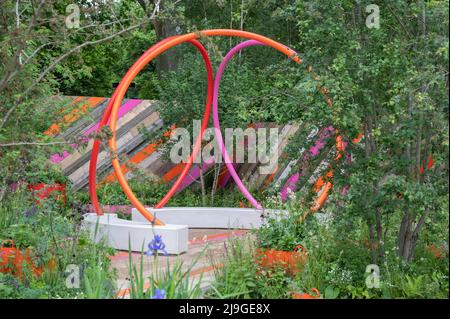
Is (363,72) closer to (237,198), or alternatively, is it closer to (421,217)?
(421,217)

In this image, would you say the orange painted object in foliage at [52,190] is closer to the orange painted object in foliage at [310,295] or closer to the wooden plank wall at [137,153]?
the wooden plank wall at [137,153]

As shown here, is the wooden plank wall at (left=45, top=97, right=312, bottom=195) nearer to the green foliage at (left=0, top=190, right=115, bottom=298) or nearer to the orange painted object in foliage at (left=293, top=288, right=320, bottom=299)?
the green foliage at (left=0, top=190, right=115, bottom=298)

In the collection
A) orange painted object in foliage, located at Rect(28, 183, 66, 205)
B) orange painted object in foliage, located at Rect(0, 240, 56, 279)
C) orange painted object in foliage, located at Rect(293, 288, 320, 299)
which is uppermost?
orange painted object in foliage, located at Rect(28, 183, 66, 205)

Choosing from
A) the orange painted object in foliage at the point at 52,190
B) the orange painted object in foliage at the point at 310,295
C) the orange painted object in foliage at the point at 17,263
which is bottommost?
the orange painted object in foliage at the point at 310,295

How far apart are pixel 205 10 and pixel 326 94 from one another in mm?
9826

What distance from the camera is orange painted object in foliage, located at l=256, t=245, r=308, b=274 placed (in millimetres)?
5836

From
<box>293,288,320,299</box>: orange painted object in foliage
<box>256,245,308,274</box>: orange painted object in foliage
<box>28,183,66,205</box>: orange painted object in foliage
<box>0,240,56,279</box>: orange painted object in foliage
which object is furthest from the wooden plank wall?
<box>293,288,320,299</box>: orange painted object in foliage

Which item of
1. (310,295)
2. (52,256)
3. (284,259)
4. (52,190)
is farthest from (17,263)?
(52,190)

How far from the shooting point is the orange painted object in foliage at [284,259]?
584cm

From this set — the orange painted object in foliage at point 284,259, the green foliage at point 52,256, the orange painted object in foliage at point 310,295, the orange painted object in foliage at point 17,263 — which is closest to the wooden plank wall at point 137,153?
the green foliage at point 52,256

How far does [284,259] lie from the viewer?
19.7 ft

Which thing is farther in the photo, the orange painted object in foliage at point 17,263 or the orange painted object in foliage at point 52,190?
the orange painted object in foliage at point 52,190

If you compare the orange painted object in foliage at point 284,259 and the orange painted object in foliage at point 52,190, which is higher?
the orange painted object in foliage at point 52,190

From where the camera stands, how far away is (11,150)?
21.0ft
